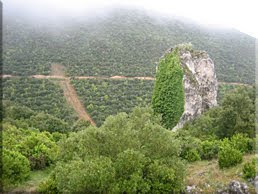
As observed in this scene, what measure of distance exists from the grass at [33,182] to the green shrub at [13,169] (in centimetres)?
51

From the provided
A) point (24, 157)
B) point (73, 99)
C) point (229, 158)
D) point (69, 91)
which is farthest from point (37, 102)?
point (229, 158)

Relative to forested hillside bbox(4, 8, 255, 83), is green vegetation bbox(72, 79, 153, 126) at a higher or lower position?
lower

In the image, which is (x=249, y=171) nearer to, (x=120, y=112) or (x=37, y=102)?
(x=120, y=112)

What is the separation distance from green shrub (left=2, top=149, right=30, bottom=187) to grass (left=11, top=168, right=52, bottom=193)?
1.67 feet

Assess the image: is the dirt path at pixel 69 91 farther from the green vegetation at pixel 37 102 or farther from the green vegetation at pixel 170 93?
the green vegetation at pixel 170 93

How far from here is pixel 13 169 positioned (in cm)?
1781

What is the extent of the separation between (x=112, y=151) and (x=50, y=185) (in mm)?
3317

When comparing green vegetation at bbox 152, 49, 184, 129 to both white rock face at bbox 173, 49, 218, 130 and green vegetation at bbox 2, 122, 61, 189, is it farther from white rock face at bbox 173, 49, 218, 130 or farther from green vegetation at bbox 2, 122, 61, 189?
green vegetation at bbox 2, 122, 61, 189

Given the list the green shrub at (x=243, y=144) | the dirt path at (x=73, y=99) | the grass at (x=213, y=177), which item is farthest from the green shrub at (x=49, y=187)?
the dirt path at (x=73, y=99)

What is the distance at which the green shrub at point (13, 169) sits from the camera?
1727cm

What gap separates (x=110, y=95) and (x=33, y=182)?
3057cm

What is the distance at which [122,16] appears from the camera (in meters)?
78.2

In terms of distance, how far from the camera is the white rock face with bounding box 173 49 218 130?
35597 millimetres

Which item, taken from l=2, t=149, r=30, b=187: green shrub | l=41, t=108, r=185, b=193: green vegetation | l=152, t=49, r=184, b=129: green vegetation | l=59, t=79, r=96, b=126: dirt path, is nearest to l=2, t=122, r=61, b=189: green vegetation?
l=2, t=149, r=30, b=187: green shrub
